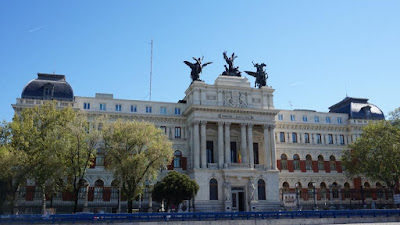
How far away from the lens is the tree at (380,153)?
210ft

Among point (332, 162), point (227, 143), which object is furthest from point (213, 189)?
point (332, 162)

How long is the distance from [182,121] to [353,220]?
109ft

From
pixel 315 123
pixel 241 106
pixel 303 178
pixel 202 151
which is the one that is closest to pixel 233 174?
pixel 202 151

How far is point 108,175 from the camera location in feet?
210

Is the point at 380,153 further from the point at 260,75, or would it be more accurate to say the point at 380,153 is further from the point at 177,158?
the point at 177,158

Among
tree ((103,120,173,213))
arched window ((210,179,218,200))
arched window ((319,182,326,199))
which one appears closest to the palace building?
arched window ((210,179,218,200))

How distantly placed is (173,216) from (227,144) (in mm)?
26230

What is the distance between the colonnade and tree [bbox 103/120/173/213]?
12842 millimetres

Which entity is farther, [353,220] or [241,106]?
[241,106]

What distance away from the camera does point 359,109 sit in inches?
3159

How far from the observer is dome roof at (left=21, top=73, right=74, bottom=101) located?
63.2m

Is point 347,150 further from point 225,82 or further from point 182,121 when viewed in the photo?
point 182,121

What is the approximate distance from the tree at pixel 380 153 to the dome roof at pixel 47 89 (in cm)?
4766

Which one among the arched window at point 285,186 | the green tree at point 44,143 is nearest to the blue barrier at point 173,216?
the green tree at point 44,143
